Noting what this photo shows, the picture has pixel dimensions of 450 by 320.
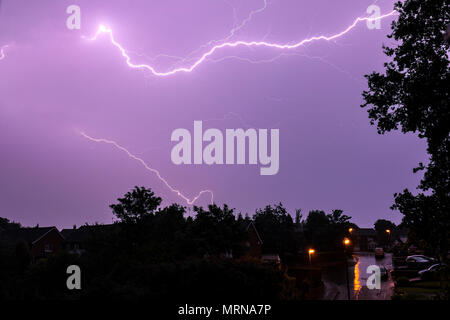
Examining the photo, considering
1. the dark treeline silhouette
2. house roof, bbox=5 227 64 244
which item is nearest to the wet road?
the dark treeline silhouette

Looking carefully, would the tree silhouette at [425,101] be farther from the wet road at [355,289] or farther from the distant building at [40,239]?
the distant building at [40,239]

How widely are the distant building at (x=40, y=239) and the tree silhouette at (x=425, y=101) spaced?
161ft

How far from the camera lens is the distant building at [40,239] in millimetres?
48556

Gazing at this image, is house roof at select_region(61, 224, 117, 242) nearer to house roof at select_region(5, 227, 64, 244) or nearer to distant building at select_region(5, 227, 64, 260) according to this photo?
distant building at select_region(5, 227, 64, 260)

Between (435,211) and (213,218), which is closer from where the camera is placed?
(435,211)

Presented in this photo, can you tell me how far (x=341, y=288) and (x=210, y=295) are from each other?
708 inches

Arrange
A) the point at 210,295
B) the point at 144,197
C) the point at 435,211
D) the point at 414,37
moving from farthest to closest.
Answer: the point at 144,197, the point at 414,37, the point at 435,211, the point at 210,295

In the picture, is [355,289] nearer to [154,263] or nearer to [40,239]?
[154,263]

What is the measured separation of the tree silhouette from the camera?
10477mm

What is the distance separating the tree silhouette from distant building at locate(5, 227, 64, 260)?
4921 cm

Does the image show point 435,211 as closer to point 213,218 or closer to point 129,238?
point 213,218

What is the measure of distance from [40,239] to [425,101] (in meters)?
52.5
